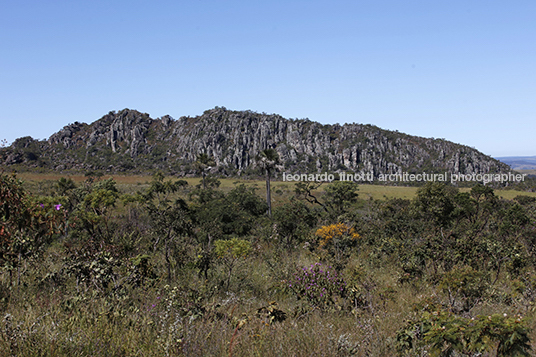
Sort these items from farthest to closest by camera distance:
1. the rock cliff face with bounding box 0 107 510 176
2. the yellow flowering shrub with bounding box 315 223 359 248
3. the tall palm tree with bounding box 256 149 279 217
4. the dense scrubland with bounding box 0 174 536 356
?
1. the rock cliff face with bounding box 0 107 510 176
2. the tall palm tree with bounding box 256 149 279 217
3. the yellow flowering shrub with bounding box 315 223 359 248
4. the dense scrubland with bounding box 0 174 536 356

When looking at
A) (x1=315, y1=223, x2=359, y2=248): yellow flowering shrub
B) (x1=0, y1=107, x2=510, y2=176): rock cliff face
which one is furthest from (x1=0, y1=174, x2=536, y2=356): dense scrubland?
(x1=0, y1=107, x2=510, y2=176): rock cliff face

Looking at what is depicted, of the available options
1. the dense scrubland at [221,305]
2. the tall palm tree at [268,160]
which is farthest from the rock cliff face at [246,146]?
the dense scrubland at [221,305]

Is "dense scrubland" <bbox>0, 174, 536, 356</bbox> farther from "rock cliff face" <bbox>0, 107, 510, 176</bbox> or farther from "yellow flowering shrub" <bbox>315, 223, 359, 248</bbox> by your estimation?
"rock cliff face" <bbox>0, 107, 510, 176</bbox>

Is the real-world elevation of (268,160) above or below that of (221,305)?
above

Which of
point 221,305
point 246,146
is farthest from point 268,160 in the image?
point 246,146

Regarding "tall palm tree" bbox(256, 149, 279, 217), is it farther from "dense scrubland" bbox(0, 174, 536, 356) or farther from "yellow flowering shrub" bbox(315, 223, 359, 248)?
"dense scrubland" bbox(0, 174, 536, 356)

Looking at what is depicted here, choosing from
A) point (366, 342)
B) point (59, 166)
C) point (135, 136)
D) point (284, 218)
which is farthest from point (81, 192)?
point (135, 136)

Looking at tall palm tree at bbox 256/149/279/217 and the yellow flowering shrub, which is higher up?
tall palm tree at bbox 256/149/279/217

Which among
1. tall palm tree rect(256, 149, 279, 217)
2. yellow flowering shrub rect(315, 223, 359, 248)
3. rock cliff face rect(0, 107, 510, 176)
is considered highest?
rock cliff face rect(0, 107, 510, 176)

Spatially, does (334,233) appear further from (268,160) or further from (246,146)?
(246,146)

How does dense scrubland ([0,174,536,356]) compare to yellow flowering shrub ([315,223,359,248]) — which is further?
yellow flowering shrub ([315,223,359,248])

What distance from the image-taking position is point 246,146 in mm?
172875

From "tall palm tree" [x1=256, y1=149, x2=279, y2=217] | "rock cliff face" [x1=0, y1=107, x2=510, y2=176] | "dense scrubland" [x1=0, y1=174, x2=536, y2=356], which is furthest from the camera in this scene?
"rock cliff face" [x1=0, y1=107, x2=510, y2=176]

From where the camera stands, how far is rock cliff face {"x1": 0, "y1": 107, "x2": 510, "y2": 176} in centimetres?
15550
